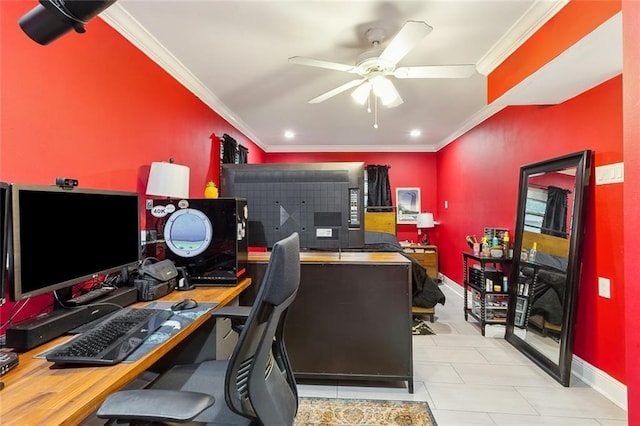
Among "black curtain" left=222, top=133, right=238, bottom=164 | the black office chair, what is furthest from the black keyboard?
"black curtain" left=222, top=133, right=238, bottom=164

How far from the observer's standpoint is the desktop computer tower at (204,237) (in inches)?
74.7

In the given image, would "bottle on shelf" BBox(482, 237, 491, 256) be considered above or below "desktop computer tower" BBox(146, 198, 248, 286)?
below

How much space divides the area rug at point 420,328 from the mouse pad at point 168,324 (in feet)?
8.04

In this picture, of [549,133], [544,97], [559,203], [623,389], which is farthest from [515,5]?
[623,389]

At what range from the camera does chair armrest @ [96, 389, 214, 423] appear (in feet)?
2.36

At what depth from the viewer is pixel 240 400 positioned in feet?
2.96

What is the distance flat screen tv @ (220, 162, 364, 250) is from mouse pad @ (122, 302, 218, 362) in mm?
754

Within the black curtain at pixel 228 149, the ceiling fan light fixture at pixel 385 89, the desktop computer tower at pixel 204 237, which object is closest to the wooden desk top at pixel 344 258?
the desktop computer tower at pixel 204 237

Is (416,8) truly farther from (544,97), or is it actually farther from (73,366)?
(73,366)

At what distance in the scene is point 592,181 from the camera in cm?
230

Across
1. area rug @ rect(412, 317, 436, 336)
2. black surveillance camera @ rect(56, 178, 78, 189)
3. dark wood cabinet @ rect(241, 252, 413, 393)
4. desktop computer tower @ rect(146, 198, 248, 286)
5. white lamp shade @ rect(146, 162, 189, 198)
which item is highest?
white lamp shade @ rect(146, 162, 189, 198)

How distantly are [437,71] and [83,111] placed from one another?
2238 millimetres

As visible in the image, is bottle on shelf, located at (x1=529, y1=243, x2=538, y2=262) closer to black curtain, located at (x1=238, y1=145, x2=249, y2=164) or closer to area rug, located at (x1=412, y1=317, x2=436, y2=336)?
area rug, located at (x1=412, y1=317, x2=436, y2=336)

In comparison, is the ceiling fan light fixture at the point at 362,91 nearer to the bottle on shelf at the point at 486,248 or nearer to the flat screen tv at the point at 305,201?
the flat screen tv at the point at 305,201
